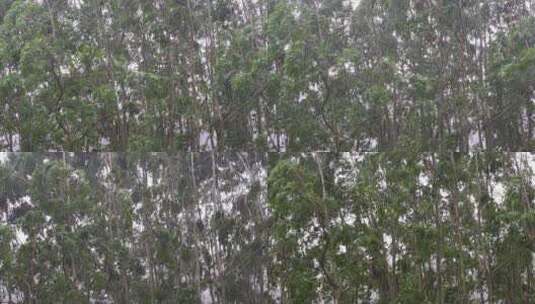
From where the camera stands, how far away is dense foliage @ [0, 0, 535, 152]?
465 cm

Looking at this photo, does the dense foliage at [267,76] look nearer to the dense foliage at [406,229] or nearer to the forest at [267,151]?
the forest at [267,151]

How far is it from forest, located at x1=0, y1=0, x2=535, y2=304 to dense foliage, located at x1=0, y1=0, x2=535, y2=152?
0.01m

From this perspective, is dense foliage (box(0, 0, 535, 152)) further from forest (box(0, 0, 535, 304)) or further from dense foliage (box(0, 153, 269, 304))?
dense foliage (box(0, 153, 269, 304))

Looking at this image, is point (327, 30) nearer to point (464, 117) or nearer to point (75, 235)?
point (464, 117)

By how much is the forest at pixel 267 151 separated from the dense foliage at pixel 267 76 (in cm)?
1

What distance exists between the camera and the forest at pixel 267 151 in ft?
14.7

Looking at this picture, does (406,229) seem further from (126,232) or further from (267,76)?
(126,232)

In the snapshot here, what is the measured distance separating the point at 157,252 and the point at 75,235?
527 millimetres

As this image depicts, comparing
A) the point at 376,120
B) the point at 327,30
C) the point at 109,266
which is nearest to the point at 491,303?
the point at 376,120

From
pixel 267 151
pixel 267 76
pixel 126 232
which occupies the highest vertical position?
pixel 267 76

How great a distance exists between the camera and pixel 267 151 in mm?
4684

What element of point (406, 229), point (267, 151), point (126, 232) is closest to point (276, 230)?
point (267, 151)

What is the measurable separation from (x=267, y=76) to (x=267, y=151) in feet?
1.65

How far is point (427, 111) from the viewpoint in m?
4.64
